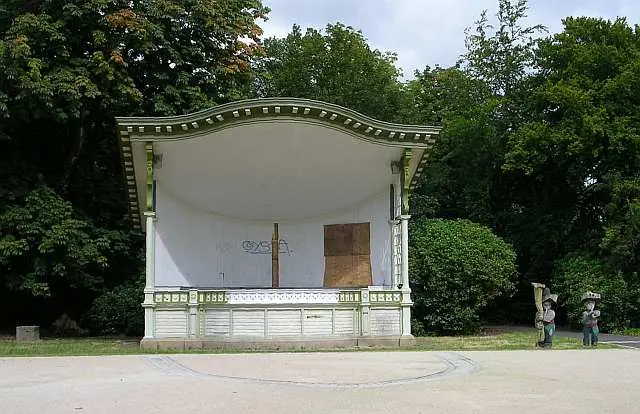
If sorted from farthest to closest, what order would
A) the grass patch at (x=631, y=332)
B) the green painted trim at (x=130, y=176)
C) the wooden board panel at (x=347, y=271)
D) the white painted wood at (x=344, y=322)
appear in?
the grass patch at (x=631, y=332), the wooden board panel at (x=347, y=271), the green painted trim at (x=130, y=176), the white painted wood at (x=344, y=322)

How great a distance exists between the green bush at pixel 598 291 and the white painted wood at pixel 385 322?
24.4ft

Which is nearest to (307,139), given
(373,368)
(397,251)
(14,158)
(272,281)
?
(397,251)

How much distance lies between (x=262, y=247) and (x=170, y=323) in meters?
5.18

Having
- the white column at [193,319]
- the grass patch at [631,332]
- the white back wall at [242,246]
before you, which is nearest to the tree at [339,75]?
the white back wall at [242,246]

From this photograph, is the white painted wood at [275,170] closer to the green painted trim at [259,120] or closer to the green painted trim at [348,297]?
the green painted trim at [259,120]

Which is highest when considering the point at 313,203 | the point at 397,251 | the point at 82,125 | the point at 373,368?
the point at 82,125

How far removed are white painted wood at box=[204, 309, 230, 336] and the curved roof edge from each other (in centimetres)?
391

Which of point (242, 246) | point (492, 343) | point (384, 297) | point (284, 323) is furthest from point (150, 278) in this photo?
point (492, 343)

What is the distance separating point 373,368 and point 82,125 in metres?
15.3

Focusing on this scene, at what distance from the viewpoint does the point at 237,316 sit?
15984mm

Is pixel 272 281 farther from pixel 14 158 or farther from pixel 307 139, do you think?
pixel 14 158

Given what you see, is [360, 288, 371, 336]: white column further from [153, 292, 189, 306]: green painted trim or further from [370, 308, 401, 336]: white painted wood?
[153, 292, 189, 306]: green painted trim

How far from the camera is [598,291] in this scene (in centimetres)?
2103

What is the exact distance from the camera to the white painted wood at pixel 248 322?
15.9 m
